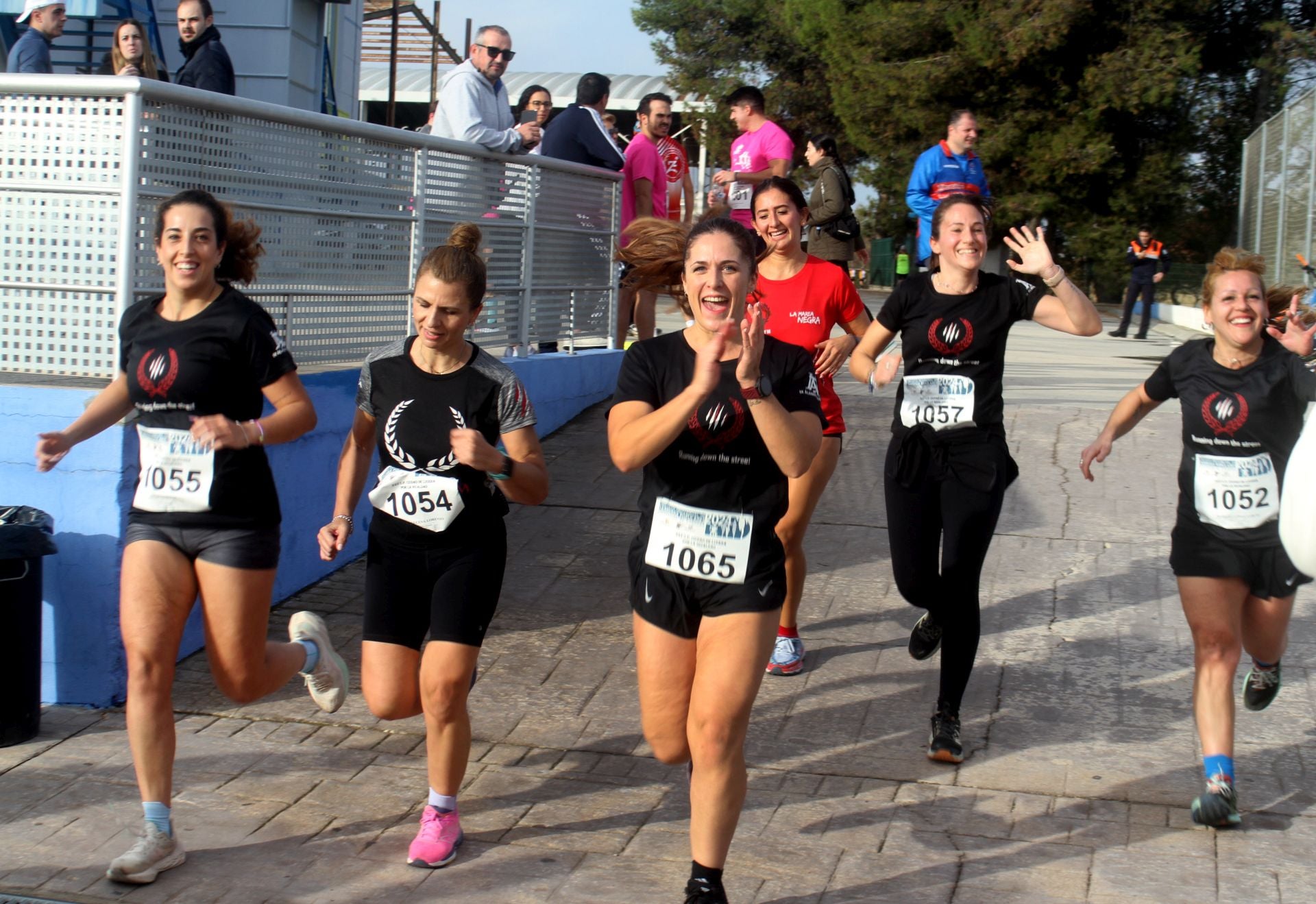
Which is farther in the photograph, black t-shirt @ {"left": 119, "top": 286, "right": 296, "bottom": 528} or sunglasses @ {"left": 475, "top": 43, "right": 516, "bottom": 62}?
sunglasses @ {"left": 475, "top": 43, "right": 516, "bottom": 62}

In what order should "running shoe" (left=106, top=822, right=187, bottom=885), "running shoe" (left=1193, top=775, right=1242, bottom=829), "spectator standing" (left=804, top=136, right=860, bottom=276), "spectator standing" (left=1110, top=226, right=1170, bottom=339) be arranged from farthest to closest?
"spectator standing" (left=1110, top=226, right=1170, bottom=339) → "spectator standing" (left=804, top=136, right=860, bottom=276) → "running shoe" (left=1193, top=775, right=1242, bottom=829) → "running shoe" (left=106, top=822, right=187, bottom=885)

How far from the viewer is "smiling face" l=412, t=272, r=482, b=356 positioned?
13.9ft

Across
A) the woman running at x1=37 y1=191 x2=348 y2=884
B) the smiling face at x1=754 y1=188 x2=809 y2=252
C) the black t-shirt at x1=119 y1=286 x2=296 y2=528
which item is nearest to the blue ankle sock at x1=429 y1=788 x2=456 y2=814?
the woman running at x1=37 y1=191 x2=348 y2=884

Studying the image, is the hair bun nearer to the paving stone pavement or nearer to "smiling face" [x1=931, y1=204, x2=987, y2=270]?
"smiling face" [x1=931, y1=204, x2=987, y2=270]

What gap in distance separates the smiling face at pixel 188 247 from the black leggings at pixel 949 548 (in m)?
2.53

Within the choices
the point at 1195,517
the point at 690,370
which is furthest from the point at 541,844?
the point at 1195,517

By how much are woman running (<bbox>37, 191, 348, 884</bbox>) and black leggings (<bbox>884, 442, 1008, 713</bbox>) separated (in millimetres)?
2211

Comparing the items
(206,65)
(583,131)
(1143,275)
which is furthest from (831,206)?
(1143,275)

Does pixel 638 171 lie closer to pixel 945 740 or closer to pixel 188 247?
pixel 945 740

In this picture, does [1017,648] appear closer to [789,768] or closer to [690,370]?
[789,768]

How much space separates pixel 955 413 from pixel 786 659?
146cm

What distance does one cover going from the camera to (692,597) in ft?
12.9

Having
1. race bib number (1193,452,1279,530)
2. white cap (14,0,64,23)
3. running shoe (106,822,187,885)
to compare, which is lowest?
running shoe (106,822,187,885)

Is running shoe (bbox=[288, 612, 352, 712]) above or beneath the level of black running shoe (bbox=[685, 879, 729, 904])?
above
